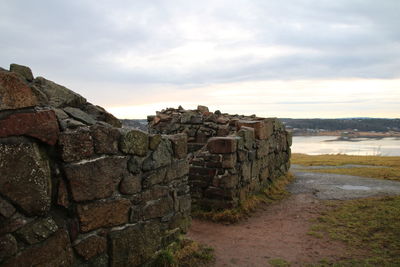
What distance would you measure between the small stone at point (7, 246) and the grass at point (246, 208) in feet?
16.7

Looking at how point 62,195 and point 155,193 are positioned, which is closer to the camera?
point 62,195

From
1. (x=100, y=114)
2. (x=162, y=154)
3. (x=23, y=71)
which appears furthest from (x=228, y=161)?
(x=23, y=71)

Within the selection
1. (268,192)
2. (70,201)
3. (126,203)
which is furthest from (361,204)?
(70,201)

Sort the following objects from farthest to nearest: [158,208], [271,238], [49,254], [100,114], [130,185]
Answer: [271,238] < [158,208] < [100,114] < [130,185] < [49,254]

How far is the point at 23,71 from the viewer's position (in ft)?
10.1

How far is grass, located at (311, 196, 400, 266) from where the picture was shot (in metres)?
5.20

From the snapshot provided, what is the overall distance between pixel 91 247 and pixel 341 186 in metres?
9.66

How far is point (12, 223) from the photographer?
104 inches

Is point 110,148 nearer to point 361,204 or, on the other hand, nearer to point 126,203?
point 126,203

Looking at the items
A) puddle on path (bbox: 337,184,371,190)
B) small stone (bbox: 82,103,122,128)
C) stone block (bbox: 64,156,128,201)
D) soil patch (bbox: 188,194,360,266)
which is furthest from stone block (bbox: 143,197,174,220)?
puddle on path (bbox: 337,184,371,190)

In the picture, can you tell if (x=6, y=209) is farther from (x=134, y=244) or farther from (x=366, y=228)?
(x=366, y=228)

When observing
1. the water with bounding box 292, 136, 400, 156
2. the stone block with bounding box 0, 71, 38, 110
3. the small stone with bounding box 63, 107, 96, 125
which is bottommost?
the water with bounding box 292, 136, 400, 156

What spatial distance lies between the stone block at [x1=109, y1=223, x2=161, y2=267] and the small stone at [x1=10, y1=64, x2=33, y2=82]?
6.07 ft

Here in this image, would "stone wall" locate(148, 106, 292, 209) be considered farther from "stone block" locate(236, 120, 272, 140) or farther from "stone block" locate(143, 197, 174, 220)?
"stone block" locate(143, 197, 174, 220)
